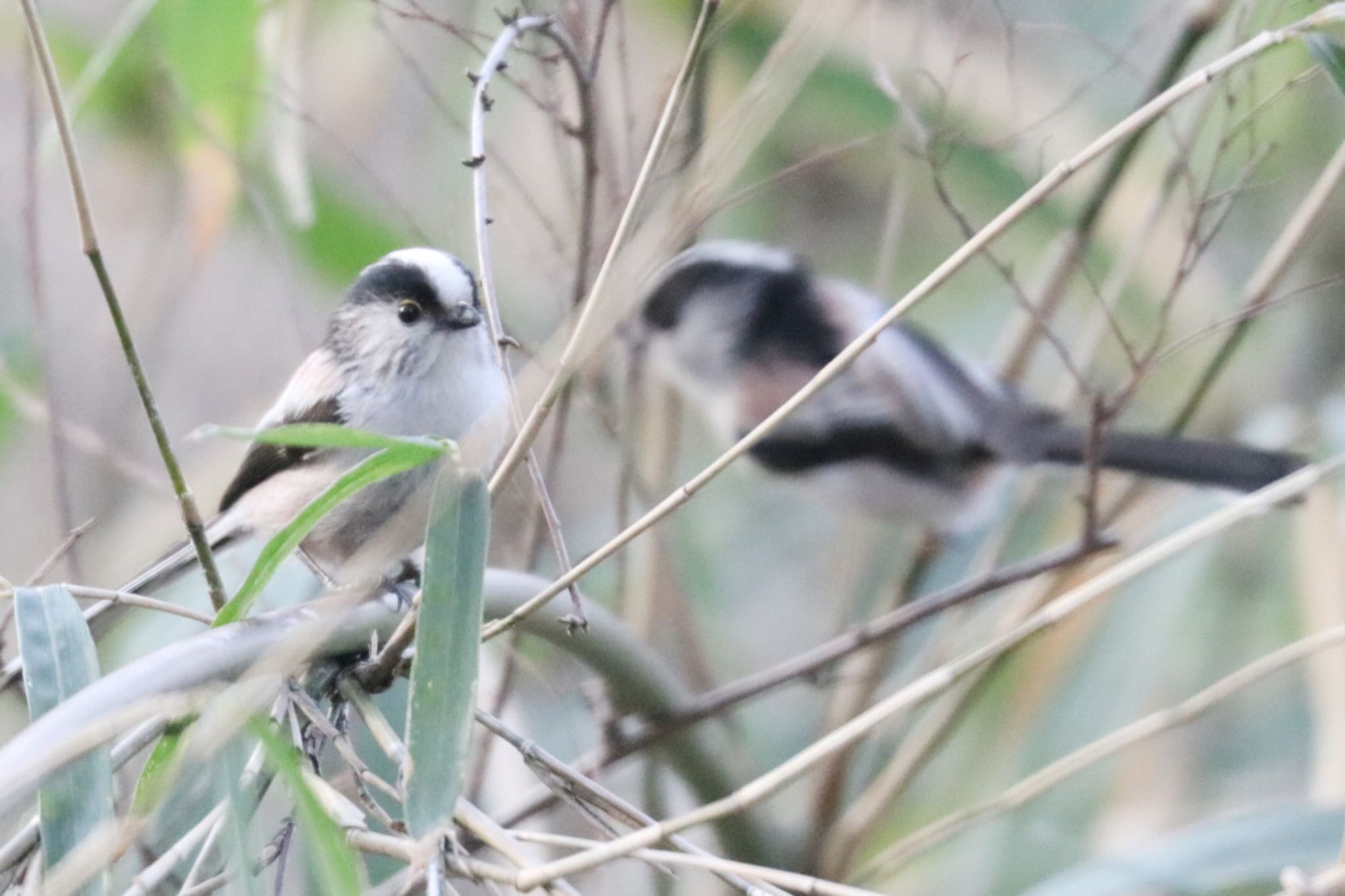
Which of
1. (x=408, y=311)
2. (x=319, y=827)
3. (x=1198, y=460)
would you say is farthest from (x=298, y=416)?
(x=1198, y=460)

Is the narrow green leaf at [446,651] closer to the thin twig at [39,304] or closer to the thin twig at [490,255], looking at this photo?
the thin twig at [490,255]

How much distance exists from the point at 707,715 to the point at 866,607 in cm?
142

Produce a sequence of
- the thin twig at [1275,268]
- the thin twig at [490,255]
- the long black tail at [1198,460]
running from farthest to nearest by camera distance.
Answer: the long black tail at [1198,460] < the thin twig at [1275,268] < the thin twig at [490,255]

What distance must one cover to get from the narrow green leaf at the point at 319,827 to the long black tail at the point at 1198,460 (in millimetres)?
1545

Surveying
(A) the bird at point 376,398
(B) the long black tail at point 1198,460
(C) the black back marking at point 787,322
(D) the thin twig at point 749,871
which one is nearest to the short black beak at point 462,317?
(A) the bird at point 376,398

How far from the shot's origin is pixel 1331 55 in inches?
39.1

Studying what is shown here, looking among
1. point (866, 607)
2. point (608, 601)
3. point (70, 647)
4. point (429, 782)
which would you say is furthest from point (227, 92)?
point (866, 607)

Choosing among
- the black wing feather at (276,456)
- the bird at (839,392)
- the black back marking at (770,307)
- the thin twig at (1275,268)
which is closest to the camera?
the thin twig at (1275,268)

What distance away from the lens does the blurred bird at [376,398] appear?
155 centimetres

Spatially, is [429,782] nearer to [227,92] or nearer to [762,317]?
[227,92]

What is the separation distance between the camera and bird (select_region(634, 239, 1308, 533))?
8.66 feet

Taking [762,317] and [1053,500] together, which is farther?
[762,317]

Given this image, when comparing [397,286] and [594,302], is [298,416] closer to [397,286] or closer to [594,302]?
[397,286]

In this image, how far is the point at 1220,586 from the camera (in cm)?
272
